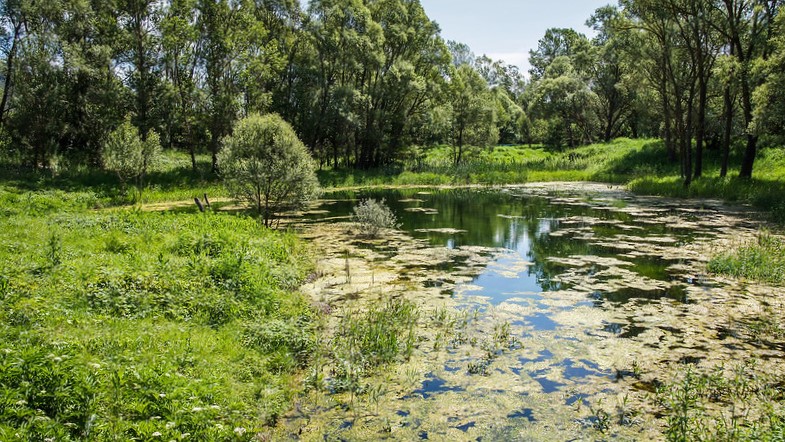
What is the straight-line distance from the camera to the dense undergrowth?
562 centimetres

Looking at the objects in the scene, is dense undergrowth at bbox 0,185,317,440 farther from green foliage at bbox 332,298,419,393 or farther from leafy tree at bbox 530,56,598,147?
leafy tree at bbox 530,56,598,147

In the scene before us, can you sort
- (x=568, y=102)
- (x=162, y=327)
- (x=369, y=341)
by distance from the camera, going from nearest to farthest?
(x=162, y=327) → (x=369, y=341) → (x=568, y=102)

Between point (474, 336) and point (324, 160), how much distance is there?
2031 inches

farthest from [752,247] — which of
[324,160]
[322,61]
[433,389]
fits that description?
[324,160]

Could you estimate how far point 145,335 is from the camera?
785 centimetres

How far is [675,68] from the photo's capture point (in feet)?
129

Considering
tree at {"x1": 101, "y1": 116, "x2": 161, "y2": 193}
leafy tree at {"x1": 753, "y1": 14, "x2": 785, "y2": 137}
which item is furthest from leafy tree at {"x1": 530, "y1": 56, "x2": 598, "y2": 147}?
tree at {"x1": 101, "y1": 116, "x2": 161, "y2": 193}

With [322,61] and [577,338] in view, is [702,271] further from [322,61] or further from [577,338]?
[322,61]

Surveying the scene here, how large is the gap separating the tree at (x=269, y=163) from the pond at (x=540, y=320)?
95.3 inches

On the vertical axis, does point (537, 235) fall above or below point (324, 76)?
below

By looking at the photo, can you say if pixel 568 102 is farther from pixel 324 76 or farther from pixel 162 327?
pixel 162 327

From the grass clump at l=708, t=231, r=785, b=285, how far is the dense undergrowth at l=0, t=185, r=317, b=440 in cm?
1153

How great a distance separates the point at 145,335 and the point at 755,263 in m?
15.3

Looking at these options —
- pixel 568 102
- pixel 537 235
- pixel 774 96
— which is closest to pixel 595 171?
pixel 568 102
